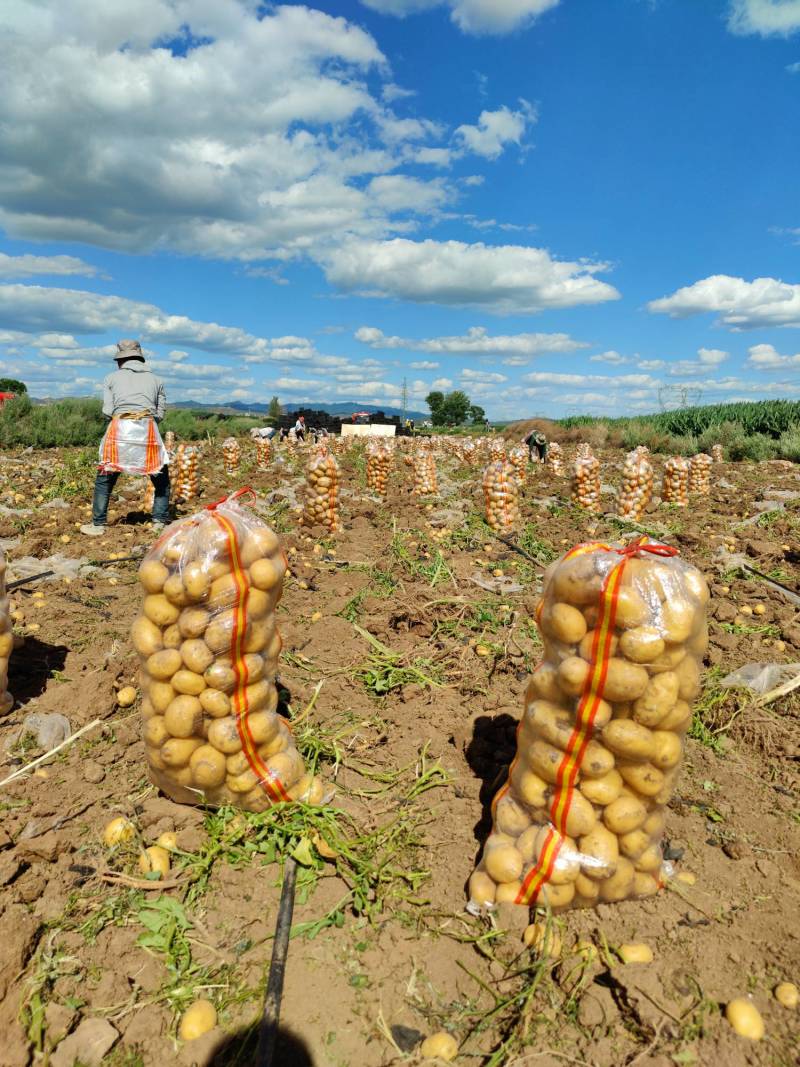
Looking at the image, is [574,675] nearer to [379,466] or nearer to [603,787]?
[603,787]

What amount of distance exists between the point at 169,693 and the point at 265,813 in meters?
0.70

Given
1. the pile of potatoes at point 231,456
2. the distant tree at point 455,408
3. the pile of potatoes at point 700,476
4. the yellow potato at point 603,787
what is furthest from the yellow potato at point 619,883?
the distant tree at point 455,408

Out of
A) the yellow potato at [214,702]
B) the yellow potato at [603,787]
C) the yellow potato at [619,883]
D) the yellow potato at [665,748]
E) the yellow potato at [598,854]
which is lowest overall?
the yellow potato at [619,883]

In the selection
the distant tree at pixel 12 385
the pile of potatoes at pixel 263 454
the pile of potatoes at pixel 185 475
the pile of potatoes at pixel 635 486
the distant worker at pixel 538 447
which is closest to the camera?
the pile of potatoes at pixel 635 486

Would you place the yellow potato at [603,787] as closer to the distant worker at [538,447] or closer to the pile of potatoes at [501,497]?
the pile of potatoes at [501,497]

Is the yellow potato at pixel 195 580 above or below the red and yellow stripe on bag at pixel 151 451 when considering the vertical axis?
below

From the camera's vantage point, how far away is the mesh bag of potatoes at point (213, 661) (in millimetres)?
2740

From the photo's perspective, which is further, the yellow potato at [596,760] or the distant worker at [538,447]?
the distant worker at [538,447]

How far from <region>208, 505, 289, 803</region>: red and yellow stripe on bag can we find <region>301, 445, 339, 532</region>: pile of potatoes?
546 cm

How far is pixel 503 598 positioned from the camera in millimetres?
5887

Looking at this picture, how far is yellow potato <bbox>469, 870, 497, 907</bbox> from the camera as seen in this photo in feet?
7.99

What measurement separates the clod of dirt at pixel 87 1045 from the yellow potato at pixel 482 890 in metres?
1.29

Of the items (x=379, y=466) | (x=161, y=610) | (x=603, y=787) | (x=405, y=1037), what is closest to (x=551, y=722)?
(x=603, y=787)

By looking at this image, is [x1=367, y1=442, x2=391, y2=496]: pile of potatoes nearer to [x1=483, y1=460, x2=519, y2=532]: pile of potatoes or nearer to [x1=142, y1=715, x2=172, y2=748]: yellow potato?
[x1=483, y1=460, x2=519, y2=532]: pile of potatoes
